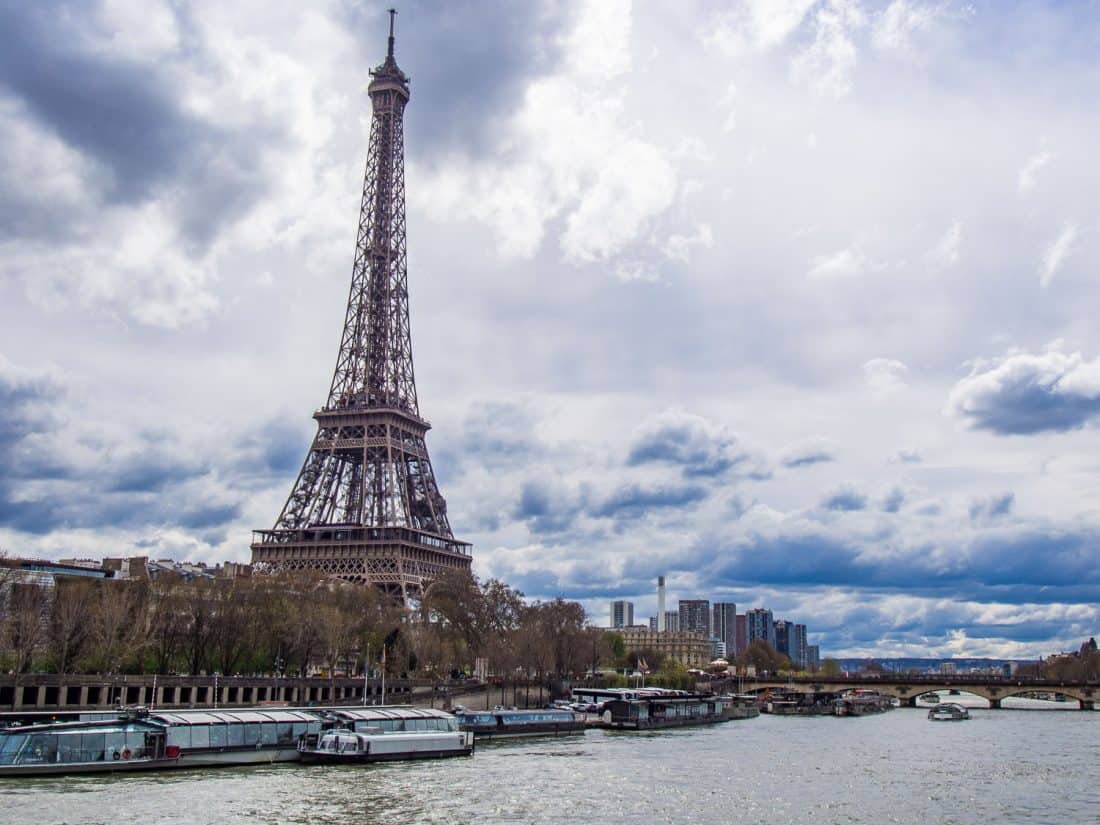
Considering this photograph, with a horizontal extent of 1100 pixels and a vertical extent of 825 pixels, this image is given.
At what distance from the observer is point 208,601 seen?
10262 cm

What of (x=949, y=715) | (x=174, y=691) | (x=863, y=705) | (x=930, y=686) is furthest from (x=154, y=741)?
(x=930, y=686)

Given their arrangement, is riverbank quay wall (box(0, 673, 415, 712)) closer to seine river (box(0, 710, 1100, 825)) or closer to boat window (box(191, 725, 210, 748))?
boat window (box(191, 725, 210, 748))

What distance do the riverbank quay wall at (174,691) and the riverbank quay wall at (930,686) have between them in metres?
82.0

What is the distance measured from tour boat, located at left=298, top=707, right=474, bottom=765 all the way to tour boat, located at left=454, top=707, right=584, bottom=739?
30.8 feet

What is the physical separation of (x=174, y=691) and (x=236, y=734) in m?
32.5

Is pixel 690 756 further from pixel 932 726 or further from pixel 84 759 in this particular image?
pixel 932 726

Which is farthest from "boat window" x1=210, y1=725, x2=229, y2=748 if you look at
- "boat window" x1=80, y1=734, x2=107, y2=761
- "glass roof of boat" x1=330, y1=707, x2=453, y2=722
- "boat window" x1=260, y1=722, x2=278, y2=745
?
"glass roof of boat" x1=330, y1=707, x2=453, y2=722

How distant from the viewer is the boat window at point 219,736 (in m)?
62.2

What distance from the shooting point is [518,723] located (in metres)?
87.6

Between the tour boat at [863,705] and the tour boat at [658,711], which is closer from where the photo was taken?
the tour boat at [658,711]

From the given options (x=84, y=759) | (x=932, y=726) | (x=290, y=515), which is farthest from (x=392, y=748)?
(x=290, y=515)

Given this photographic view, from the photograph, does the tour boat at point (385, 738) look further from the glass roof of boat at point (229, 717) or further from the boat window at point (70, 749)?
the boat window at point (70, 749)

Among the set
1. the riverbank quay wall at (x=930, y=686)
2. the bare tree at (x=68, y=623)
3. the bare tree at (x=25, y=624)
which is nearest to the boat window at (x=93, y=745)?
the bare tree at (x=25, y=624)

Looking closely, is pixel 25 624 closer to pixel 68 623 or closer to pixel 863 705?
pixel 68 623
